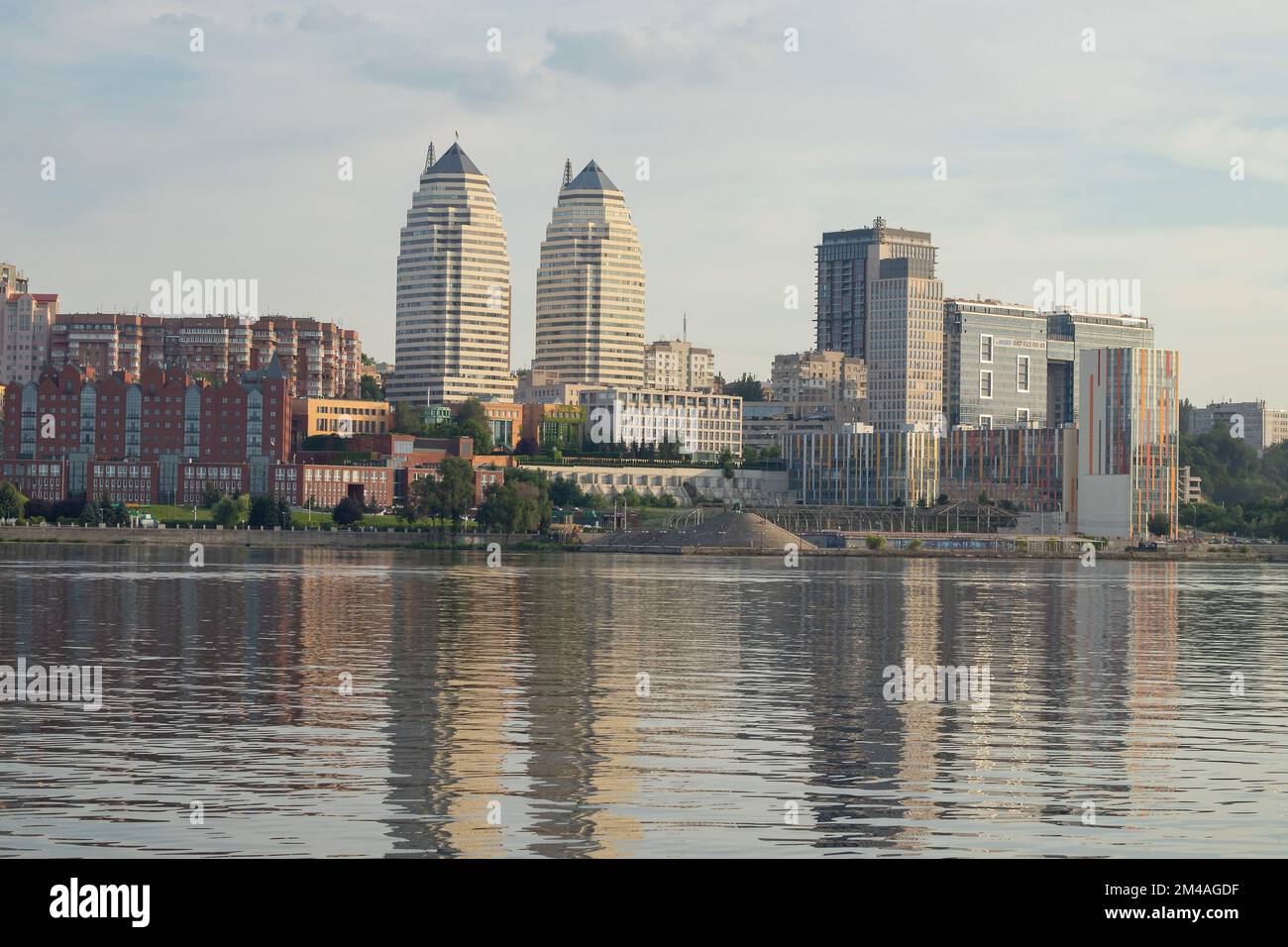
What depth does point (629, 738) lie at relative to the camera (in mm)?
32312

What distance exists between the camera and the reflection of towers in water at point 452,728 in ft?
76.1

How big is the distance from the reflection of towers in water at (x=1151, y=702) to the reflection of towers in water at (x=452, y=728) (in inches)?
377

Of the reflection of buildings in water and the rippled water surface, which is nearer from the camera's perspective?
the rippled water surface

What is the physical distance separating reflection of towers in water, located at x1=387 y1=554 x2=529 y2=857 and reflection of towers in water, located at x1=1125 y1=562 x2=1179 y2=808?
957cm

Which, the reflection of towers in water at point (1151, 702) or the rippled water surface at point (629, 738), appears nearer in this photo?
the rippled water surface at point (629, 738)

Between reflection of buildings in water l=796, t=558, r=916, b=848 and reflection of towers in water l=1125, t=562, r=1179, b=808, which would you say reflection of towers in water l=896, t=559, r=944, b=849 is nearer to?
reflection of buildings in water l=796, t=558, r=916, b=848

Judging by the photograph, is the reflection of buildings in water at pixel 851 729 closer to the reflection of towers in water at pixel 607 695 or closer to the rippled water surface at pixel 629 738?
the rippled water surface at pixel 629 738

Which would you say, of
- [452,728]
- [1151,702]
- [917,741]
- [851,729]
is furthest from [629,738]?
[1151,702]

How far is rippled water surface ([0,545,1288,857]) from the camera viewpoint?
23141 millimetres

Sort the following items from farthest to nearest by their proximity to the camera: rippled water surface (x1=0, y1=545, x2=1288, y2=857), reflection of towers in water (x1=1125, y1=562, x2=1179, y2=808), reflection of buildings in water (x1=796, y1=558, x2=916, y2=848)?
A: reflection of towers in water (x1=1125, y1=562, x2=1179, y2=808)
reflection of buildings in water (x1=796, y1=558, x2=916, y2=848)
rippled water surface (x1=0, y1=545, x2=1288, y2=857)

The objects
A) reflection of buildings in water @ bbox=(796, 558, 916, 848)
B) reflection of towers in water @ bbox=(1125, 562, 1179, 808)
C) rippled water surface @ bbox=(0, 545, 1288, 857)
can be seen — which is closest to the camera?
rippled water surface @ bbox=(0, 545, 1288, 857)

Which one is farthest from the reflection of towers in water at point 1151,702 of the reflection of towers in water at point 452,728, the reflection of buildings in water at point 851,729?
the reflection of towers in water at point 452,728

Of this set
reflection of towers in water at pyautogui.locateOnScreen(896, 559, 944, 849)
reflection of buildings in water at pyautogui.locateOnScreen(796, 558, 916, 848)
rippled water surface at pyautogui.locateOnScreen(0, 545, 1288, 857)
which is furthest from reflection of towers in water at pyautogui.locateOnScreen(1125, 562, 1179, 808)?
reflection of buildings in water at pyautogui.locateOnScreen(796, 558, 916, 848)

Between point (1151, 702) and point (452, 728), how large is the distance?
653 inches
